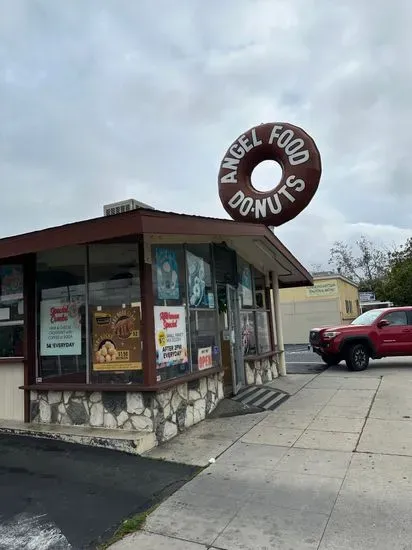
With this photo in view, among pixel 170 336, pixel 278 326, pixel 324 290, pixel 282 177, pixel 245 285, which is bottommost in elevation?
pixel 170 336

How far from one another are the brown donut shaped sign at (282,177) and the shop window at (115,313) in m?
4.48

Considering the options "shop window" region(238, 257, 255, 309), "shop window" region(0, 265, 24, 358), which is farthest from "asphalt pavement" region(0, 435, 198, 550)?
"shop window" region(238, 257, 255, 309)

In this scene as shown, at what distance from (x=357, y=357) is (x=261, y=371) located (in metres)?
3.79

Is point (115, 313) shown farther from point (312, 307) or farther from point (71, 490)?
point (312, 307)

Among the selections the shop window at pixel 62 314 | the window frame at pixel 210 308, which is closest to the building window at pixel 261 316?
the window frame at pixel 210 308

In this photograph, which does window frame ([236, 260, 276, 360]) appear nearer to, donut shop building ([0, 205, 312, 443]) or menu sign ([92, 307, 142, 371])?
donut shop building ([0, 205, 312, 443])

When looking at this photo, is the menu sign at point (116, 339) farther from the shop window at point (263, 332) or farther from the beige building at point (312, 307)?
the beige building at point (312, 307)

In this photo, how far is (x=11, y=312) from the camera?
7.82 meters

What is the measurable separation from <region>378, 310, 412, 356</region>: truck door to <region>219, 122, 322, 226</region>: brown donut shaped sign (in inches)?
212

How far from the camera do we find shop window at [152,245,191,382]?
6.88 m

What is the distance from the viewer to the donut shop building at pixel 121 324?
6461 millimetres

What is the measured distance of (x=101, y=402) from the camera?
6.77 m

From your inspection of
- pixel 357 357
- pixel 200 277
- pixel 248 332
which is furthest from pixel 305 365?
pixel 200 277

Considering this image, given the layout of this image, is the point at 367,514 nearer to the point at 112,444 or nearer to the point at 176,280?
the point at 112,444
